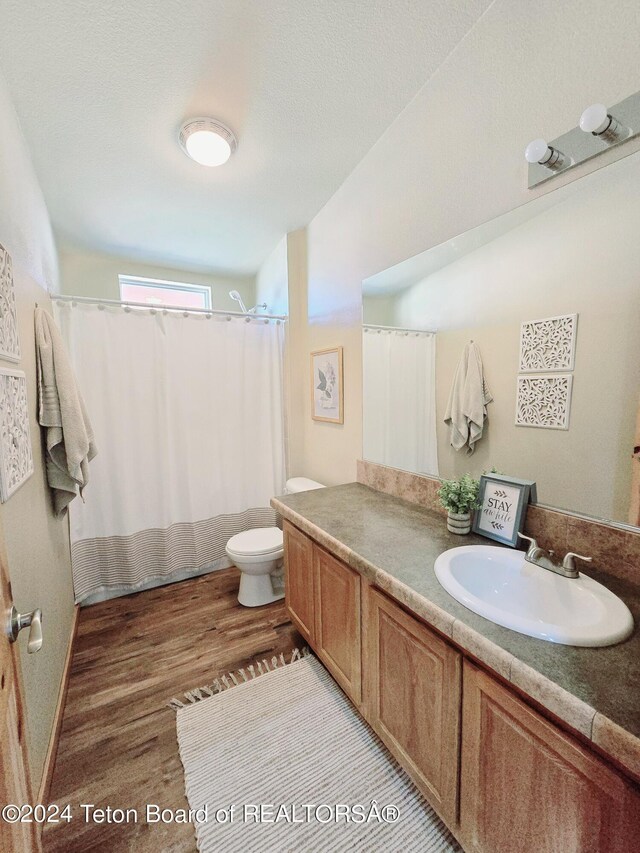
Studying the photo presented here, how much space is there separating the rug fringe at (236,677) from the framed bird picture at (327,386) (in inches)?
54.4

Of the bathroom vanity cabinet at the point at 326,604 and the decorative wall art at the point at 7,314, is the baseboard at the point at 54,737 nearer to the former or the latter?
the bathroom vanity cabinet at the point at 326,604

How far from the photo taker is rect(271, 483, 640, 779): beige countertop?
598 mm

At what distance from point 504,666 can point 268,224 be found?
2739 mm

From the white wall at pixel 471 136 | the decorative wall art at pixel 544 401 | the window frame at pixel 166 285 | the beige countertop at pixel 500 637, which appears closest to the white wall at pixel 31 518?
the beige countertop at pixel 500 637

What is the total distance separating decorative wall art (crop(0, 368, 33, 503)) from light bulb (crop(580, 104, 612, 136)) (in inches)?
71.5

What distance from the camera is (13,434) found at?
1.10 metres

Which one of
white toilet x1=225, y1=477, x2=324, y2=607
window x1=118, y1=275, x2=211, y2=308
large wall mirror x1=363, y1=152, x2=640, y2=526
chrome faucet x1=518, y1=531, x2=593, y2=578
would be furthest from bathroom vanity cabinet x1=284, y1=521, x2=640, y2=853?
window x1=118, y1=275, x2=211, y2=308

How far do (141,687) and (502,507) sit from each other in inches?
73.1

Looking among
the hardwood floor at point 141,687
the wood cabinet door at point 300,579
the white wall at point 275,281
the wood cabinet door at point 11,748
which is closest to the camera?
the wood cabinet door at point 11,748

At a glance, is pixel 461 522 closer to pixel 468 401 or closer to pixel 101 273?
pixel 468 401

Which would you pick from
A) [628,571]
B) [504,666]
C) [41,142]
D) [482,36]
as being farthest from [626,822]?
[41,142]

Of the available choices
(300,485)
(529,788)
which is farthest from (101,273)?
(529,788)

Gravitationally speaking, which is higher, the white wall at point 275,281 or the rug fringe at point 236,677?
the white wall at point 275,281

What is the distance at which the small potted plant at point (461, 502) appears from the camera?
1312 millimetres
